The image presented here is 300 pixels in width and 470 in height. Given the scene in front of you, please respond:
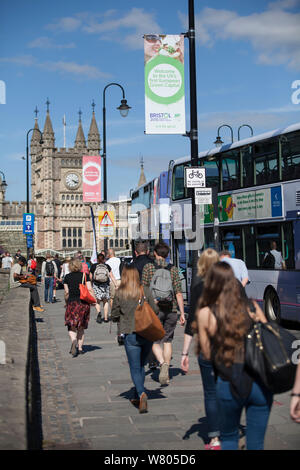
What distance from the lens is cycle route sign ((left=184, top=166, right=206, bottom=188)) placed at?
1327 cm

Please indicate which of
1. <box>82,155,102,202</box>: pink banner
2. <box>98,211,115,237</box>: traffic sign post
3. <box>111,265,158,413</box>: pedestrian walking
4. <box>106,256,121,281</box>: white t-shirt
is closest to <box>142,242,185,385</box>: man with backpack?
<box>111,265,158,413</box>: pedestrian walking

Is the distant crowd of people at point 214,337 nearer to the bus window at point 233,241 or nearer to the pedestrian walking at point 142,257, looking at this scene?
the pedestrian walking at point 142,257

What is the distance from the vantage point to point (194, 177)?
1332 centimetres

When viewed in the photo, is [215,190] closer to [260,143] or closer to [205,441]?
[260,143]

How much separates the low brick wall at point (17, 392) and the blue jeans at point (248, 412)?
1.23 m

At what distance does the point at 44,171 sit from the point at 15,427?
4755 inches

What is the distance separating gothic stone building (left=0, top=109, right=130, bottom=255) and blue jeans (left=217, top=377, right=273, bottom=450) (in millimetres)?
114458

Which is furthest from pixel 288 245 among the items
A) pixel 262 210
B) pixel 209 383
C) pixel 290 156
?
pixel 209 383

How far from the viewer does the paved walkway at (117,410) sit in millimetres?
6078

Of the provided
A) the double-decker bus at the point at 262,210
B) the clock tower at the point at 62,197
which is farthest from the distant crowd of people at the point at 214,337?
the clock tower at the point at 62,197

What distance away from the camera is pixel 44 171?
123 m

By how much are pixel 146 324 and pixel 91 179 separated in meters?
20.7

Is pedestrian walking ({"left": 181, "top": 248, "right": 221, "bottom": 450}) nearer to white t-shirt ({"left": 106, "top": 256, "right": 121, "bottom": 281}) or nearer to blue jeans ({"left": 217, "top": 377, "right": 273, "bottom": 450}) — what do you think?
blue jeans ({"left": 217, "top": 377, "right": 273, "bottom": 450})
